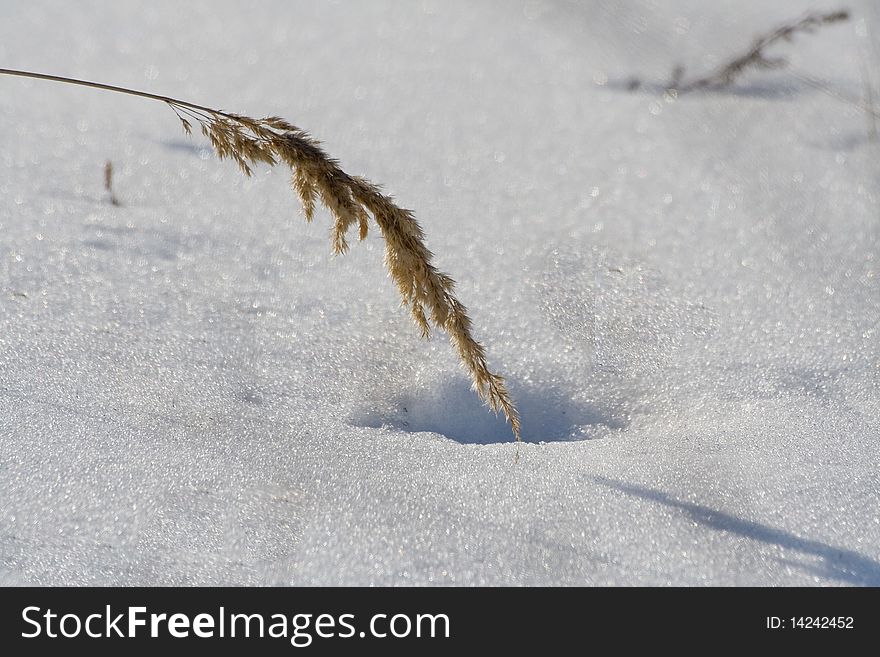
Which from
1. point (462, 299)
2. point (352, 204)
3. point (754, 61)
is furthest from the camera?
point (754, 61)

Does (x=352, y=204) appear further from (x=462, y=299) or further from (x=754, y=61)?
(x=754, y=61)

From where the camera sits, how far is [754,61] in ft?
9.34

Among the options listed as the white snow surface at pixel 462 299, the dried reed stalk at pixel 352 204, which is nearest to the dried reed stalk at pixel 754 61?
the white snow surface at pixel 462 299

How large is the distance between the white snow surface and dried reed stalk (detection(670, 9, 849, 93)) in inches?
1.8

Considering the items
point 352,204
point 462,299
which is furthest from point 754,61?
point 352,204

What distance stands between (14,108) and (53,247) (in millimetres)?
843

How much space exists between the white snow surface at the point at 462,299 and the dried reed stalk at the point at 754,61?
0.15ft

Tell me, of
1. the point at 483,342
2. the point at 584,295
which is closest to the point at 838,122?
the point at 584,295

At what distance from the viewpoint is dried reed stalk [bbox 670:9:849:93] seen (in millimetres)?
2832

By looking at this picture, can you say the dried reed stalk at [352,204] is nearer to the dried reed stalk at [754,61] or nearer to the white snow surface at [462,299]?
the white snow surface at [462,299]

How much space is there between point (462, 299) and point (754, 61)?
1.47 m

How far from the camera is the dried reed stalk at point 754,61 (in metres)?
2.83

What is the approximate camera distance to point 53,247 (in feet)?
6.80
